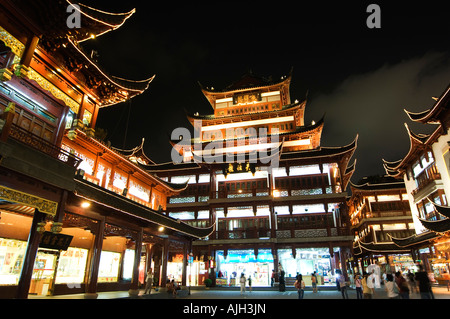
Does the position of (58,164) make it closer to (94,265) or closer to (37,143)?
(37,143)

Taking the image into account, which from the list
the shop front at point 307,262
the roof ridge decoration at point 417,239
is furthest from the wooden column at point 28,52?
the roof ridge decoration at point 417,239

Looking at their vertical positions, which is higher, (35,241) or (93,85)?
(93,85)

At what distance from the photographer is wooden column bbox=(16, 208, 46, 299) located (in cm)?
923

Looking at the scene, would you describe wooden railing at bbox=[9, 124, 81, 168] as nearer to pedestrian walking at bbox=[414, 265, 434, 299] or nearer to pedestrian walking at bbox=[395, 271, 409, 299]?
pedestrian walking at bbox=[395, 271, 409, 299]

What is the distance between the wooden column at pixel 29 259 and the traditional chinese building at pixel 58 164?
31 mm

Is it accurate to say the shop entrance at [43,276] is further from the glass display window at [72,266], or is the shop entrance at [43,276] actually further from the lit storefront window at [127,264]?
the lit storefront window at [127,264]

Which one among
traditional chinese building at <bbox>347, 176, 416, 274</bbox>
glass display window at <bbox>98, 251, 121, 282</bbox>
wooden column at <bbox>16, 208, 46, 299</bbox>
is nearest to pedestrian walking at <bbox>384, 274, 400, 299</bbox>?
wooden column at <bbox>16, 208, 46, 299</bbox>

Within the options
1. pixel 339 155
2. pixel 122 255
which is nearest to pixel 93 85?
pixel 122 255

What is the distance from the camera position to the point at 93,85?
16.4m

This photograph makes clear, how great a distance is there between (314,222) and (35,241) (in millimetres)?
26727

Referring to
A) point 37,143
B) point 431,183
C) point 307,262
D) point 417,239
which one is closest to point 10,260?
point 37,143

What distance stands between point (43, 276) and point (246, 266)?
20155 mm
